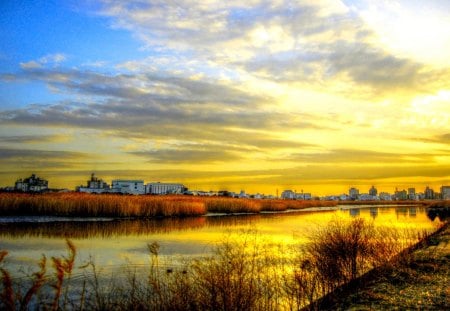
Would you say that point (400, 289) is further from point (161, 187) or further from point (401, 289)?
point (161, 187)

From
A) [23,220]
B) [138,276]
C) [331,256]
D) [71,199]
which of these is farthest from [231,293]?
[71,199]

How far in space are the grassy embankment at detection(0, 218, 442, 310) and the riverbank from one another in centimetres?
38

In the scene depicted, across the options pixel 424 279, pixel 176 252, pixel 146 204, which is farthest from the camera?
pixel 146 204

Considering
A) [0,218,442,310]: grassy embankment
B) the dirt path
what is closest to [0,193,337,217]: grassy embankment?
[0,218,442,310]: grassy embankment

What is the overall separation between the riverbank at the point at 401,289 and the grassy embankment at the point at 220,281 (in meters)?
0.38

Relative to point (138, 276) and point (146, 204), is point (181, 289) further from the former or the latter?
point (146, 204)

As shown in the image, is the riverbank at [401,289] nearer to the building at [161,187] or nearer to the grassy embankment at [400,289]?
the grassy embankment at [400,289]

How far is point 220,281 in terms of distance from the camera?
25.1 ft

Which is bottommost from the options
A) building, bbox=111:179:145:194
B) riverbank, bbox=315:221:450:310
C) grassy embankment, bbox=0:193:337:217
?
riverbank, bbox=315:221:450:310

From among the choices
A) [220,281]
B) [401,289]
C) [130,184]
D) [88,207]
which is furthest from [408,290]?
[130,184]

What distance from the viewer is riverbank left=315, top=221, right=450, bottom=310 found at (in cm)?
870

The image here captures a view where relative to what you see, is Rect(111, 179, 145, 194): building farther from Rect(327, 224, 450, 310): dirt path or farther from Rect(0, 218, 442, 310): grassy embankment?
Rect(327, 224, 450, 310): dirt path

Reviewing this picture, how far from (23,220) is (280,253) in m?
21.7

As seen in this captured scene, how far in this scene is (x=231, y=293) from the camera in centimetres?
753
